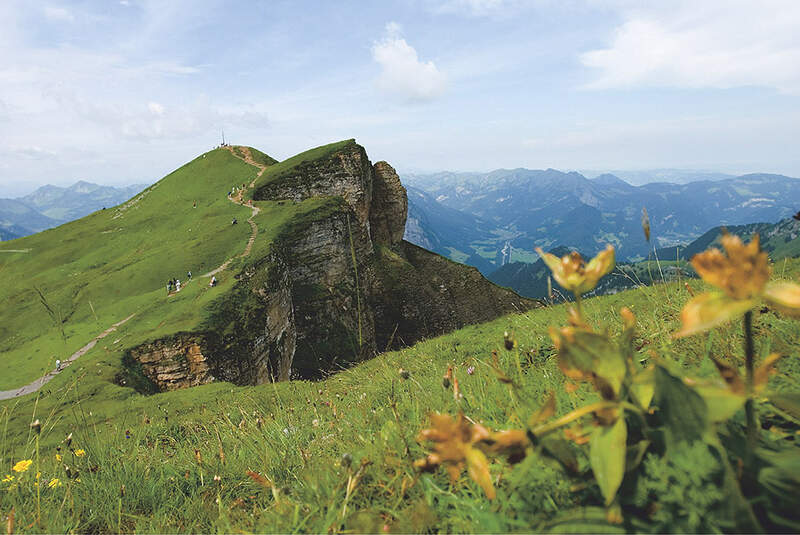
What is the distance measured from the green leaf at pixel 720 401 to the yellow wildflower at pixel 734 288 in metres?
0.21

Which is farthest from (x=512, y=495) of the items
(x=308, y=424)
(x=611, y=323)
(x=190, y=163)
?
(x=190, y=163)

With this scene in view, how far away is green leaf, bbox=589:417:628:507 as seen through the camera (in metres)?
1.13

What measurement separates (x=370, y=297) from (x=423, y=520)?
184ft

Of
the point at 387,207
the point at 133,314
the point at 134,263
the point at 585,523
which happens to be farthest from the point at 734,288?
the point at 387,207

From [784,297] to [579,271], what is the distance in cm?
58

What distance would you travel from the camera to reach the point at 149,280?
37.7 meters

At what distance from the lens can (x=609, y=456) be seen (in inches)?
46.4

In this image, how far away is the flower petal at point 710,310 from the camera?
1.06 m

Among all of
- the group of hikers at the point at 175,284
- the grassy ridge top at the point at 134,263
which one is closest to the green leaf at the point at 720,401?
the grassy ridge top at the point at 134,263

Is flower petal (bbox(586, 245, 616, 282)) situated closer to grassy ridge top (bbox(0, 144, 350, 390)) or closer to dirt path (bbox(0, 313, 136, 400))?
grassy ridge top (bbox(0, 144, 350, 390))

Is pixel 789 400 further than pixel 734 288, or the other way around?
pixel 789 400

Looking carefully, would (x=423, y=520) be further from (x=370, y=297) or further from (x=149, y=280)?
(x=370, y=297)

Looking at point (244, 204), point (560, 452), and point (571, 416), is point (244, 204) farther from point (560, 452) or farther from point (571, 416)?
point (571, 416)

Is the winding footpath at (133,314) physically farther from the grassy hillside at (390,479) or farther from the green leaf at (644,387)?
the green leaf at (644,387)
